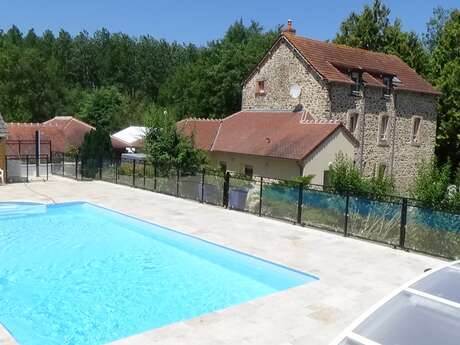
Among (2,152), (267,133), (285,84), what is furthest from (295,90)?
(2,152)

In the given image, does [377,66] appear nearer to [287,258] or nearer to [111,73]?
[287,258]

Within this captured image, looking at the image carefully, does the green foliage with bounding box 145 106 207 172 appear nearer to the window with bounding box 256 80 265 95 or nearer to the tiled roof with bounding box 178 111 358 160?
the tiled roof with bounding box 178 111 358 160

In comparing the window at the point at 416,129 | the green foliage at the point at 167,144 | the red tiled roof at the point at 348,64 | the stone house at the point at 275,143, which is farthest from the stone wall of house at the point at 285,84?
the window at the point at 416,129

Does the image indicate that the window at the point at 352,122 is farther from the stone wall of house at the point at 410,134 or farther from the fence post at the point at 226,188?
the fence post at the point at 226,188

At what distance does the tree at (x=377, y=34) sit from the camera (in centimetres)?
4119

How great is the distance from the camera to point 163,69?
7231 cm

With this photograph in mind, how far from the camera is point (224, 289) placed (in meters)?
10.1

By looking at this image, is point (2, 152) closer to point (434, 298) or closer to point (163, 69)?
point (434, 298)

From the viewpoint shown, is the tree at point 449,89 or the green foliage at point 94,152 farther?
the tree at point 449,89

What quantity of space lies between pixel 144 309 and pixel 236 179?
868 centimetres

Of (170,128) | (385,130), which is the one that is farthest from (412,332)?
(385,130)

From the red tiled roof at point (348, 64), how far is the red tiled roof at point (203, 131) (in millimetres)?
7077

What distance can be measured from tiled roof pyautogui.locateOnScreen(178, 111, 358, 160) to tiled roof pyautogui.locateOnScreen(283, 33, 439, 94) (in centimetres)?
321

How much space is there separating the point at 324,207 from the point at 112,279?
6.52 metres
